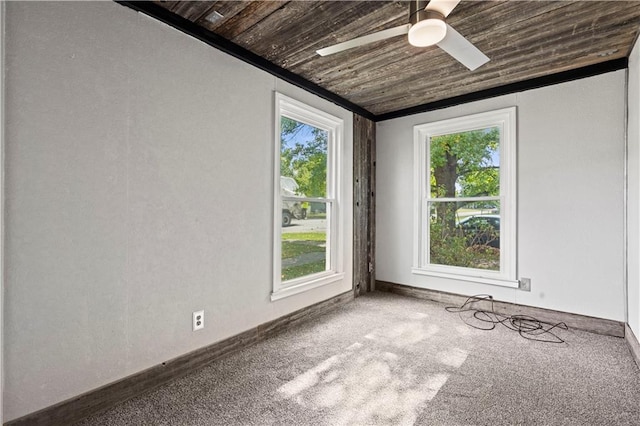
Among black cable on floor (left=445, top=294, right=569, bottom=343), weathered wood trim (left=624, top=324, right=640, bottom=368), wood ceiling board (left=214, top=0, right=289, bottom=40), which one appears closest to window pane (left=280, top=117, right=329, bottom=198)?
→ wood ceiling board (left=214, top=0, right=289, bottom=40)

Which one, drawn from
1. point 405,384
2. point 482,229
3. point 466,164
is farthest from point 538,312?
point 405,384

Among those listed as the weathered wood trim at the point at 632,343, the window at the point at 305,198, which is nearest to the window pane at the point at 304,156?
the window at the point at 305,198

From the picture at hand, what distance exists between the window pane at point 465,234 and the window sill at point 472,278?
137 millimetres

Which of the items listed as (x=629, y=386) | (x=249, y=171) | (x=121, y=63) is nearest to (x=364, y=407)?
(x=629, y=386)

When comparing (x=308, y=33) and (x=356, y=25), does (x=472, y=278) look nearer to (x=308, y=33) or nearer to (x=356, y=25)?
(x=356, y=25)

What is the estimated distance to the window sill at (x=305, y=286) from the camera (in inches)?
112

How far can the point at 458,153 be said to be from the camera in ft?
12.3

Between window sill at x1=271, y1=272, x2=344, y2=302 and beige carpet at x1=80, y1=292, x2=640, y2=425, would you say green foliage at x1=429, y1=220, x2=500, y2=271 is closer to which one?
beige carpet at x1=80, y1=292, x2=640, y2=425

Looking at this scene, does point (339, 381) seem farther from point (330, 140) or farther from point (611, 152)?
point (611, 152)

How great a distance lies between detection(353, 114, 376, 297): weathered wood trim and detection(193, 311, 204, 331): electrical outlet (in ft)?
6.98

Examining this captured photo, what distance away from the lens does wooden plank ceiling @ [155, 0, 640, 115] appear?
2031 mm

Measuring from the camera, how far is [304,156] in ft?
10.8

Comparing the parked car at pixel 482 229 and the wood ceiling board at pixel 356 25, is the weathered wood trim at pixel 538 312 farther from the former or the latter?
the wood ceiling board at pixel 356 25

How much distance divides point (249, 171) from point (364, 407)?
184cm
